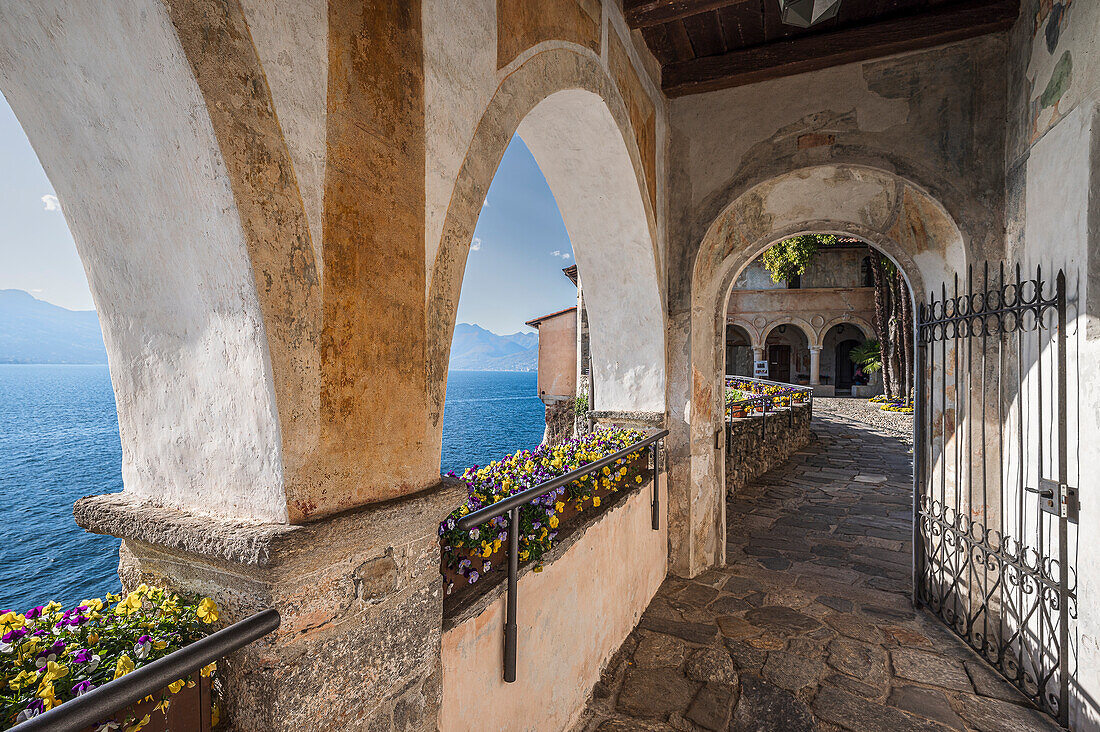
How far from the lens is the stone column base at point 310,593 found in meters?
1.11

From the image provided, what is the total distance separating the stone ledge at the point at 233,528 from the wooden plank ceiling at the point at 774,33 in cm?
340

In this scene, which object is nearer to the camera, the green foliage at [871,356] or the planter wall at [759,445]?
the planter wall at [759,445]

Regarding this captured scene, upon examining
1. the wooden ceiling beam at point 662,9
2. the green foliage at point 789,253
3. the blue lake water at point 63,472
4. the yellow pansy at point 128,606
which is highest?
the green foliage at point 789,253

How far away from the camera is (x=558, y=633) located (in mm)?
2406

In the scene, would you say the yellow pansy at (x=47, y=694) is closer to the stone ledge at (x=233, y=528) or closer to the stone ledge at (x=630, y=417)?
the stone ledge at (x=233, y=528)

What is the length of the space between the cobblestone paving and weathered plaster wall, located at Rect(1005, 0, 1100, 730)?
2.02 feet

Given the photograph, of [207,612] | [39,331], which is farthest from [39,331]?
[207,612]

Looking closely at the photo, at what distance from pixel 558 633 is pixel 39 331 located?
672 feet

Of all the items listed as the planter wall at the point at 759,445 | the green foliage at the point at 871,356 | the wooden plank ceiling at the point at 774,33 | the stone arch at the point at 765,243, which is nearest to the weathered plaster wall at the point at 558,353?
the planter wall at the point at 759,445

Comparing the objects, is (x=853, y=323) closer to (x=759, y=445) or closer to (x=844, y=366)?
(x=844, y=366)

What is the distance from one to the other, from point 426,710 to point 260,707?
557 millimetres

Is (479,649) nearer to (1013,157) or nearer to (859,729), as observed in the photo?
A: (859,729)

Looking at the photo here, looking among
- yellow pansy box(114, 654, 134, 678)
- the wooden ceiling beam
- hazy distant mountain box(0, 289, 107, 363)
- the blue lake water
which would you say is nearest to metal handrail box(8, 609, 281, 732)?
yellow pansy box(114, 654, 134, 678)

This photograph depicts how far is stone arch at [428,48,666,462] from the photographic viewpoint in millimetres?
Result: 1673
